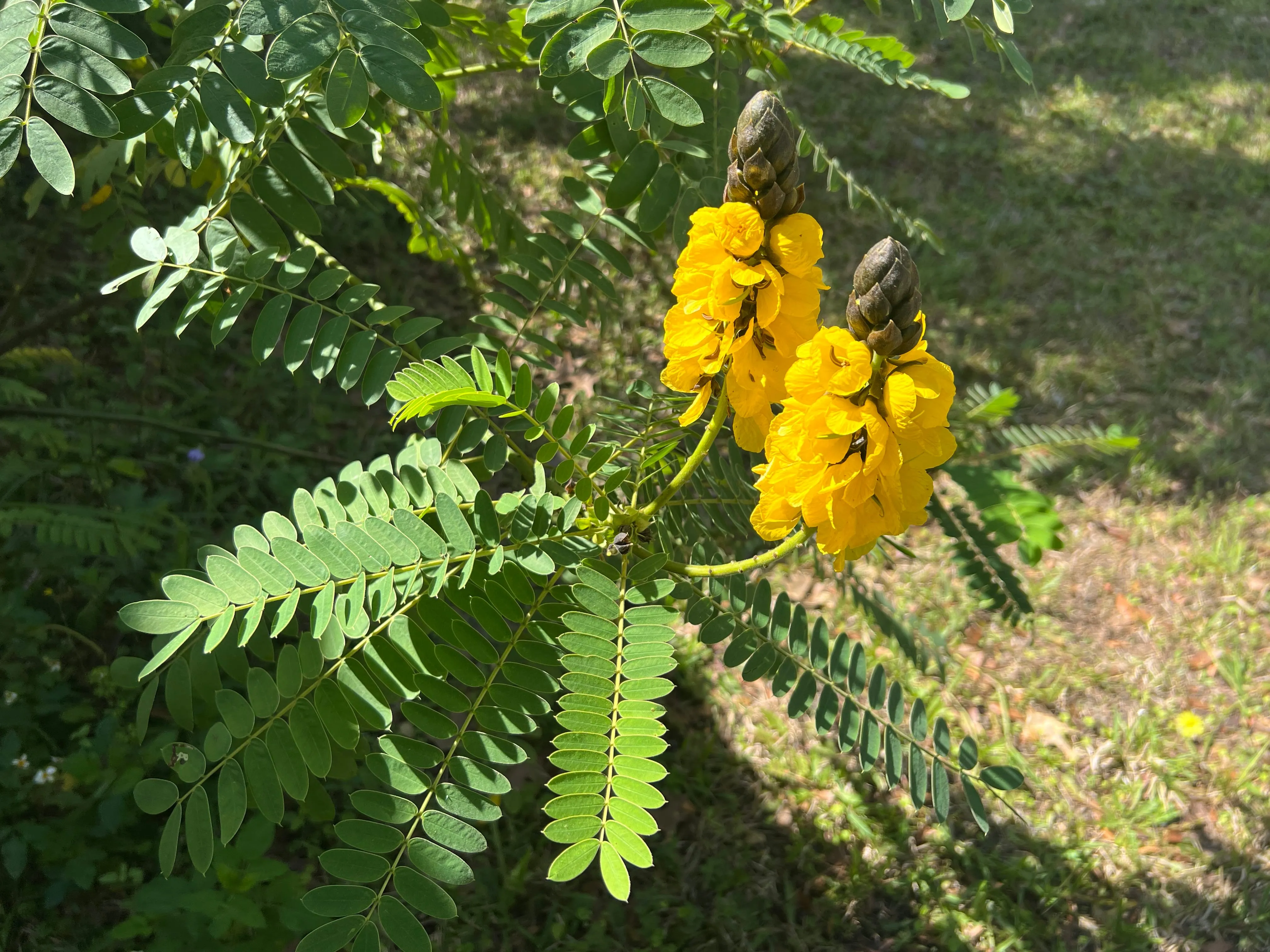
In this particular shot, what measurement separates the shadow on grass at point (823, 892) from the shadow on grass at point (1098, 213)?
1786 millimetres

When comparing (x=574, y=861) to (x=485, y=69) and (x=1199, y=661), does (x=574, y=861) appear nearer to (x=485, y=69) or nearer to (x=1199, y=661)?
(x=485, y=69)

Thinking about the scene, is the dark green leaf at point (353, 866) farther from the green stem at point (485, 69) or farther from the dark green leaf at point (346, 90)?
the green stem at point (485, 69)

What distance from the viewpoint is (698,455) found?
1.25 m

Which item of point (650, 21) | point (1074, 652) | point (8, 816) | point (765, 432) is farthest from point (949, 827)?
point (8, 816)

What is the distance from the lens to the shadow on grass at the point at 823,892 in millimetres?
2164

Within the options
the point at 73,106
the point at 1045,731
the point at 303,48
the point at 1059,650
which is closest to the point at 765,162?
the point at 303,48

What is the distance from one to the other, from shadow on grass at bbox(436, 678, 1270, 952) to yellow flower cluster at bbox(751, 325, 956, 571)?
1494 mm

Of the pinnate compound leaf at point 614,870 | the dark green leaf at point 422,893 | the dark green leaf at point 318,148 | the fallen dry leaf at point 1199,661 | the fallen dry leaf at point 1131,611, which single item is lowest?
the fallen dry leaf at point 1199,661

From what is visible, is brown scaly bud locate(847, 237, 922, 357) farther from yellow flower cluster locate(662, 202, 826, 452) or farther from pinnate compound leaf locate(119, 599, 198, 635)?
pinnate compound leaf locate(119, 599, 198, 635)

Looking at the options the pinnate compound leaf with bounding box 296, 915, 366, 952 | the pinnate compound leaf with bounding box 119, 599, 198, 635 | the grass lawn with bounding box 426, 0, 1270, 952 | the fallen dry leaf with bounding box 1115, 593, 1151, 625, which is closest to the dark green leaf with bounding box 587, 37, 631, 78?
the pinnate compound leaf with bounding box 119, 599, 198, 635

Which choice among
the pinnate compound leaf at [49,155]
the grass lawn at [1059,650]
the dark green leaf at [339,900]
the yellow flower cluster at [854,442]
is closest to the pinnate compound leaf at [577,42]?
the yellow flower cluster at [854,442]

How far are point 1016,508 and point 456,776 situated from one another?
5.99 feet

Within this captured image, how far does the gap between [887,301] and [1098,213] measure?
4618 mm

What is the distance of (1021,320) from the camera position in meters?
4.12
